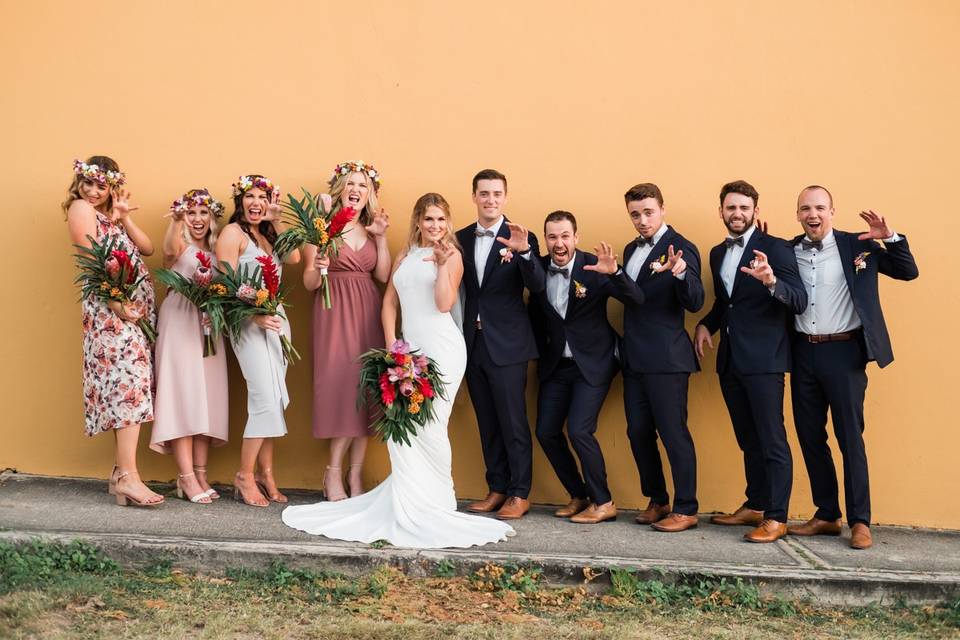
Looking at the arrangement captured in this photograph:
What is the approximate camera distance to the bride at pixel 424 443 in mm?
5602

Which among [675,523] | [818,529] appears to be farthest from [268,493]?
[818,529]

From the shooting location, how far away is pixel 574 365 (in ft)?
20.3

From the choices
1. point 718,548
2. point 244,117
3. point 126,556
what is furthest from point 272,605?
point 244,117

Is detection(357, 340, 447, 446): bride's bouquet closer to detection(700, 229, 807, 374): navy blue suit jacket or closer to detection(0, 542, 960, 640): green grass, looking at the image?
detection(0, 542, 960, 640): green grass

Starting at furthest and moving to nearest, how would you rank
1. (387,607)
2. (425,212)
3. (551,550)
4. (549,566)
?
(425,212) < (551,550) < (549,566) < (387,607)

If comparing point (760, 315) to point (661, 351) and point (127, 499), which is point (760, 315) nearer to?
point (661, 351)

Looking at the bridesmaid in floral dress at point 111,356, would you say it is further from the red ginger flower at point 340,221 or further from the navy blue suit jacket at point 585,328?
the navy blue suit jacket at point 585,328

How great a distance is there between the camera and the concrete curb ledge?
5066mm

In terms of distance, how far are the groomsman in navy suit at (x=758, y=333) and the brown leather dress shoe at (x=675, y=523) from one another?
0.38 metres

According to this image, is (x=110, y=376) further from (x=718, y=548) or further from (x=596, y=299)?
(x=718, y=548)

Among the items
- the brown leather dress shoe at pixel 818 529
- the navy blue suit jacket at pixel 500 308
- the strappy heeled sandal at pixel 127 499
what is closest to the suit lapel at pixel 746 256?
the navy blue suit jacket at pixel 500 308

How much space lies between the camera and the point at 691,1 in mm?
6719

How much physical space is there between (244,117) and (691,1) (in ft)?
11.4

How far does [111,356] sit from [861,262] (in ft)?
15.9
